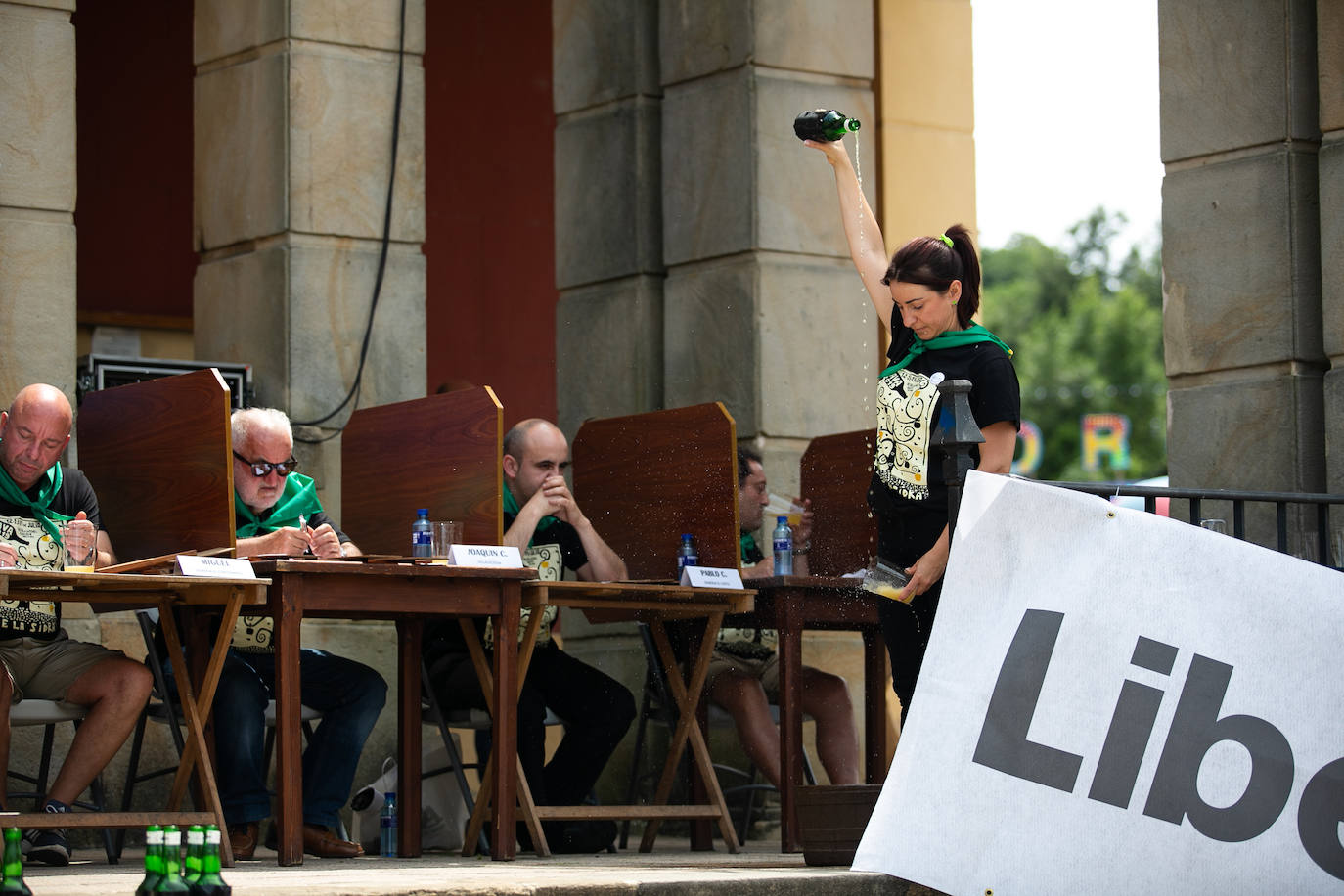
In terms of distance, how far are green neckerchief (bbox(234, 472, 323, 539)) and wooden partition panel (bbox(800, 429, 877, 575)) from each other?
1.90 metres

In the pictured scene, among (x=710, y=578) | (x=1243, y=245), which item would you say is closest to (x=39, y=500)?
(x=710, y=578)

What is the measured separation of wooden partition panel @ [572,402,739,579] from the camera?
700cm

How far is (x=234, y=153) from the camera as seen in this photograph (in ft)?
27.3

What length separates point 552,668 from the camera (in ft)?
23.7

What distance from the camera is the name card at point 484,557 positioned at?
609cm

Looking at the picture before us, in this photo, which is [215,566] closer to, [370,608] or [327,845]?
[370,608]

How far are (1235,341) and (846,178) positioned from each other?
178 cm

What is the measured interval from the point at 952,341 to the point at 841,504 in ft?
6.90

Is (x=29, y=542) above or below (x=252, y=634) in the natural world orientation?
above

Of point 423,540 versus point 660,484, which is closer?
point 423,540

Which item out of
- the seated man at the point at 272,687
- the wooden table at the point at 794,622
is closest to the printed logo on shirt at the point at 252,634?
the seated man at the point at 272,687

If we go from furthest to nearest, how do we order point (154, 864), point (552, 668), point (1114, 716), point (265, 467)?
point (552, 668)
point (265, 467)
point (1114, 716)
point (154, 864)

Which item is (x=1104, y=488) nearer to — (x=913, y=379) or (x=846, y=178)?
(x=913, y=379)

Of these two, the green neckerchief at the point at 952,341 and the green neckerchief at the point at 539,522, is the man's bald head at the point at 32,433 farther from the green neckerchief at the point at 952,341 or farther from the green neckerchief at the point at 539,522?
the green neckerchief at the point at 952,341
